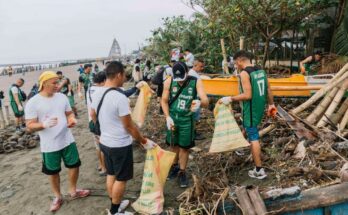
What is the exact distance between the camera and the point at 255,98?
4.44 metres

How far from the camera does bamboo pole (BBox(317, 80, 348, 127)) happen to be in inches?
231

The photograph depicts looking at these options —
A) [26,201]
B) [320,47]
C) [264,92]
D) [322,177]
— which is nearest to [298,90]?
[264,92]

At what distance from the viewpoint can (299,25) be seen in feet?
35.0

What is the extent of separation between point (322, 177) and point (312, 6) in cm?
716

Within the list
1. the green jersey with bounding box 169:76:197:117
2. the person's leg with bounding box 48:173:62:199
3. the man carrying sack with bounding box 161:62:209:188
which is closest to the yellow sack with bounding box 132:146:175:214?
the man carrying sack with bounding box 161:62:209:188

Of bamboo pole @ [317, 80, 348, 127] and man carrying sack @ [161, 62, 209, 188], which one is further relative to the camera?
bamboo pole @ [317, 80, 348, 127]

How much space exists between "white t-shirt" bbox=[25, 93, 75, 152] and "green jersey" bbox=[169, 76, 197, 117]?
4.97 feet

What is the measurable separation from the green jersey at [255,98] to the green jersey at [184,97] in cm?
75

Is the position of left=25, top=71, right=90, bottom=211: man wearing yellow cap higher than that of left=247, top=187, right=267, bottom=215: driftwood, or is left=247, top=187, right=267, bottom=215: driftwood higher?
left=25, top=71, right=90, bottom=211: man wearing yellow cap

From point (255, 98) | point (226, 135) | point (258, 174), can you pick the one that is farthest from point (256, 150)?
point (255, 98)

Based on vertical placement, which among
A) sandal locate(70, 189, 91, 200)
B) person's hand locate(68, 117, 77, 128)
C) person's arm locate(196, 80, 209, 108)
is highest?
person's arm locate(196, 80, 209, 108)

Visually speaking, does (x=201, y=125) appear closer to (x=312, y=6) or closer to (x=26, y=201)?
(x=26, y=201)

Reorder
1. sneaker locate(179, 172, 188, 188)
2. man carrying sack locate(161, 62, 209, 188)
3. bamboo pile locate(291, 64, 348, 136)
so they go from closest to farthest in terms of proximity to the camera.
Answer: man carrying sack locate(161, 62, 209, 188) → sneaker locate(179, 172, 188, 188) → bamboo pile locate(291, 64, 348, 136)

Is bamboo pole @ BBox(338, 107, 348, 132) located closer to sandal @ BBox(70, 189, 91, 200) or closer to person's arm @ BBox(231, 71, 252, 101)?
person's arm @ BBox(231, 71, 252, 101)
